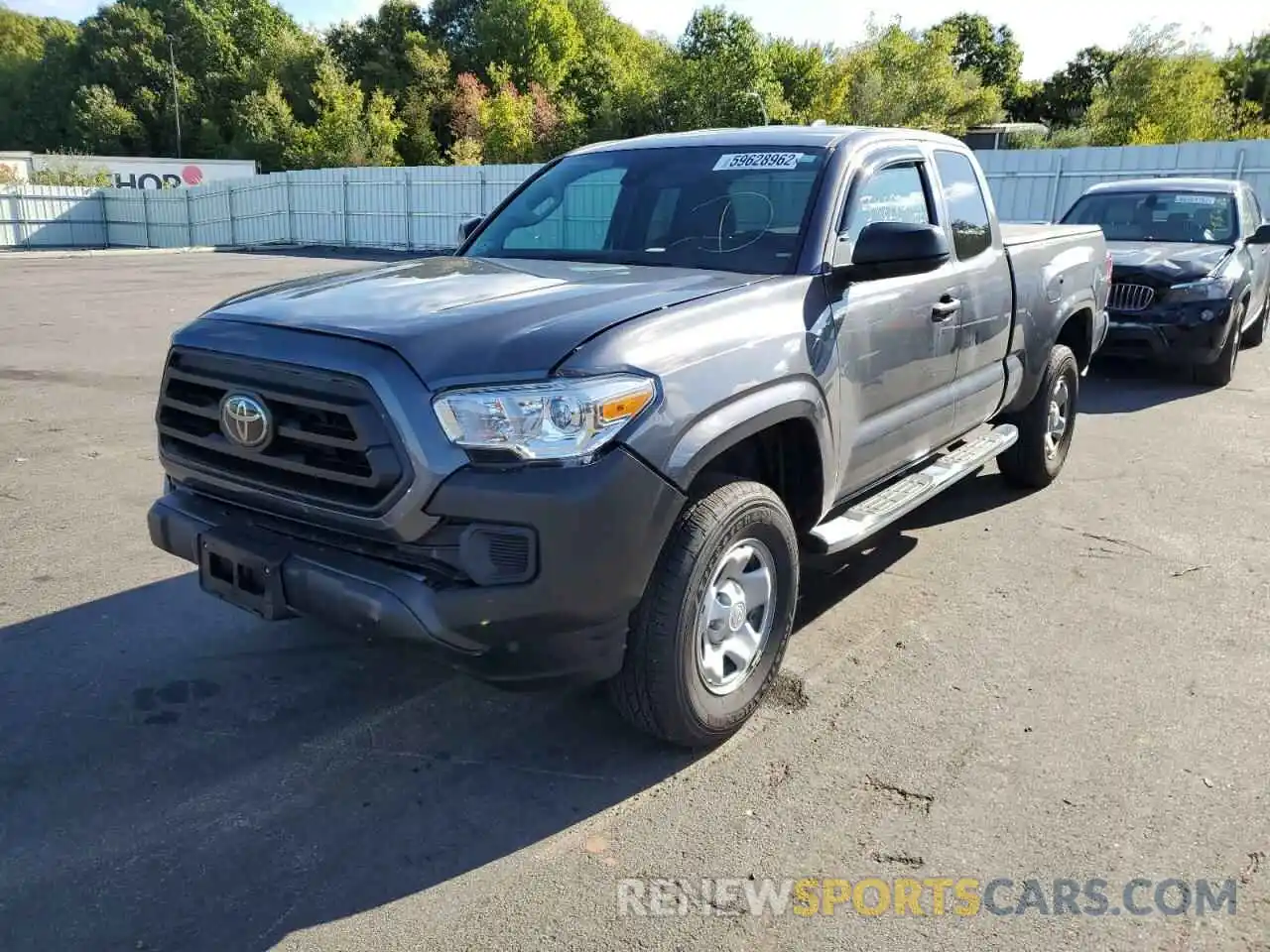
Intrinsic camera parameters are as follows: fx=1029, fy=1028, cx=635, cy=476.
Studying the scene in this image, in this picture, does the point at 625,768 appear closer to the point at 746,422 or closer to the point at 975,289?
the point at 746,422

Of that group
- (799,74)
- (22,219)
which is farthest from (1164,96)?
(22,219)

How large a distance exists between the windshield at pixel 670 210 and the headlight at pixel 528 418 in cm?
126

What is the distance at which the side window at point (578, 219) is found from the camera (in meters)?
4.29

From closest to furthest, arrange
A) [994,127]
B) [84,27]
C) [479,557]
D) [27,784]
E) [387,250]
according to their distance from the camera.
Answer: [479,557]
[27,784]
[387,250]
[994,127]
[84,27]

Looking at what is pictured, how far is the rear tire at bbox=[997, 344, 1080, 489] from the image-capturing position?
583 centimetres

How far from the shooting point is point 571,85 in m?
62.6

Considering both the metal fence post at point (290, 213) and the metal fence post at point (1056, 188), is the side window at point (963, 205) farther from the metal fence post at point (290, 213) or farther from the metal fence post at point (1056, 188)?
the metal fence post at point (290, 213)

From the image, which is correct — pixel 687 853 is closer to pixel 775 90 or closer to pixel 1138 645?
pixel 1138 645

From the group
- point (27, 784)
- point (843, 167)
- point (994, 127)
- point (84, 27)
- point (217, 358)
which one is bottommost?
point (27, 784)

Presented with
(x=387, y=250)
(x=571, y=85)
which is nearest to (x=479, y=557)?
(x=387, y=250)

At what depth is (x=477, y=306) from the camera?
3072 millimetres

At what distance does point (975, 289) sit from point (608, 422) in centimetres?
265

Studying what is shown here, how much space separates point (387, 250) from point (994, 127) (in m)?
35.2

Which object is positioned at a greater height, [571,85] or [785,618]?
[571,85]
